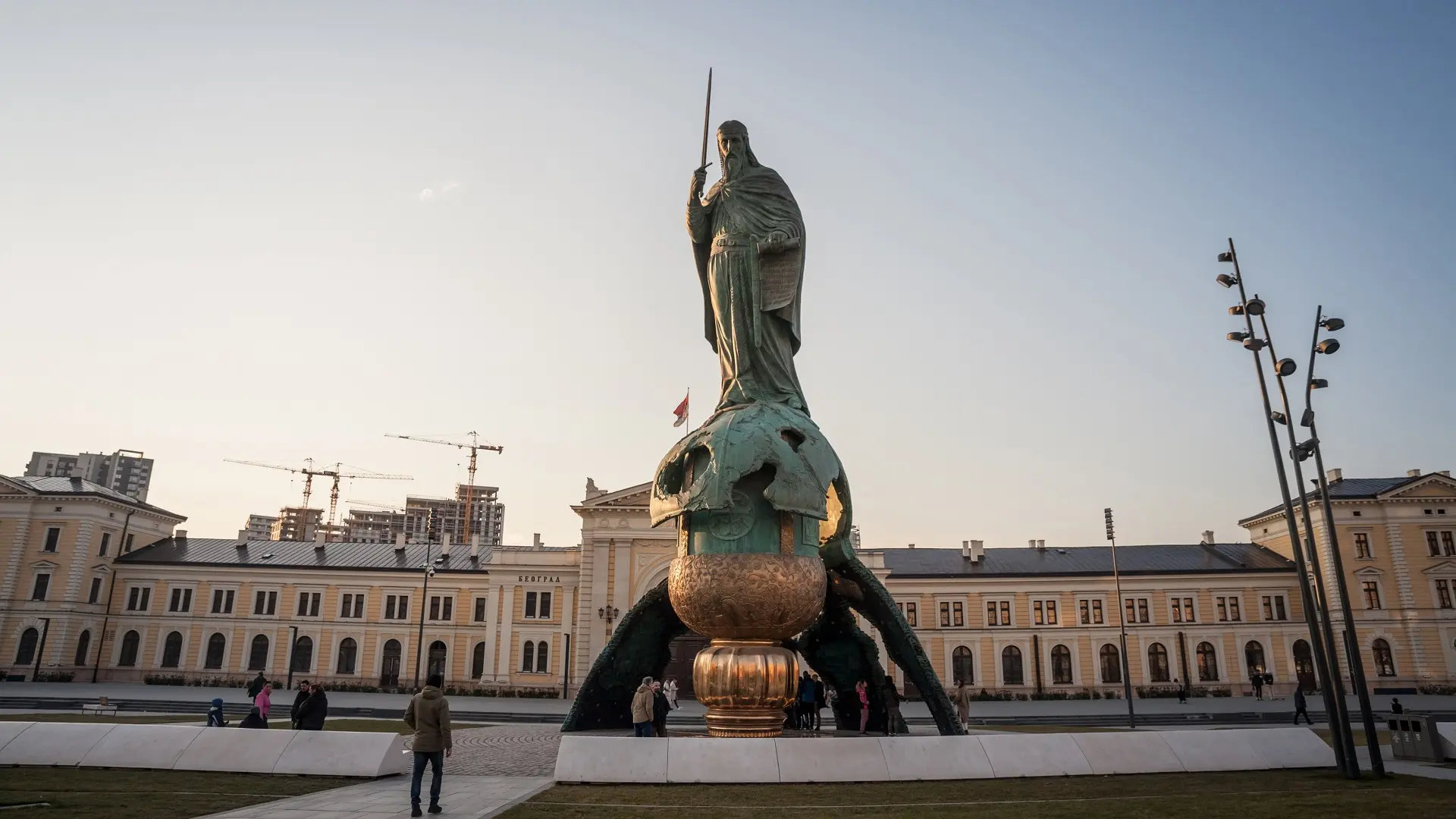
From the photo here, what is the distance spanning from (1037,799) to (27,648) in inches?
2272

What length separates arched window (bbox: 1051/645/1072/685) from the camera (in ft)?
168

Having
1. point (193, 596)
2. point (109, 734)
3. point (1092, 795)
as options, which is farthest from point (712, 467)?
point (193, 596)

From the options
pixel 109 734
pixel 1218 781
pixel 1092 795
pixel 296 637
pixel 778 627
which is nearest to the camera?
pixel 1092 795

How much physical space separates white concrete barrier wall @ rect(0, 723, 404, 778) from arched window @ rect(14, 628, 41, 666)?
4599cm

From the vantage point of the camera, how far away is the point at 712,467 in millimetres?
14281

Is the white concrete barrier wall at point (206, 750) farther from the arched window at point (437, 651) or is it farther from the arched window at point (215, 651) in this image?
the arched window at point (215, 651)

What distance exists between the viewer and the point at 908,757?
12172 millimetres

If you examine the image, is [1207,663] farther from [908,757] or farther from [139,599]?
[139,599]

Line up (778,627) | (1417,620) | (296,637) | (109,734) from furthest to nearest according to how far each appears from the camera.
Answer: (296,637) < (1417,620) < (778,627) < (109,734)

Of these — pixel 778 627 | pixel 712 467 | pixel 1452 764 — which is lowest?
pixel 1452 764

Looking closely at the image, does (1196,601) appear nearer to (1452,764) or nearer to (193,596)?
(1452,764)

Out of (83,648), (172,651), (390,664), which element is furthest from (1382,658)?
(83,648)

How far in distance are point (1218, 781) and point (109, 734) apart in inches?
613

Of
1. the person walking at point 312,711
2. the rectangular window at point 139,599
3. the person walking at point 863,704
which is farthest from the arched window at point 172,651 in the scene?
the person walking at point 863,704
